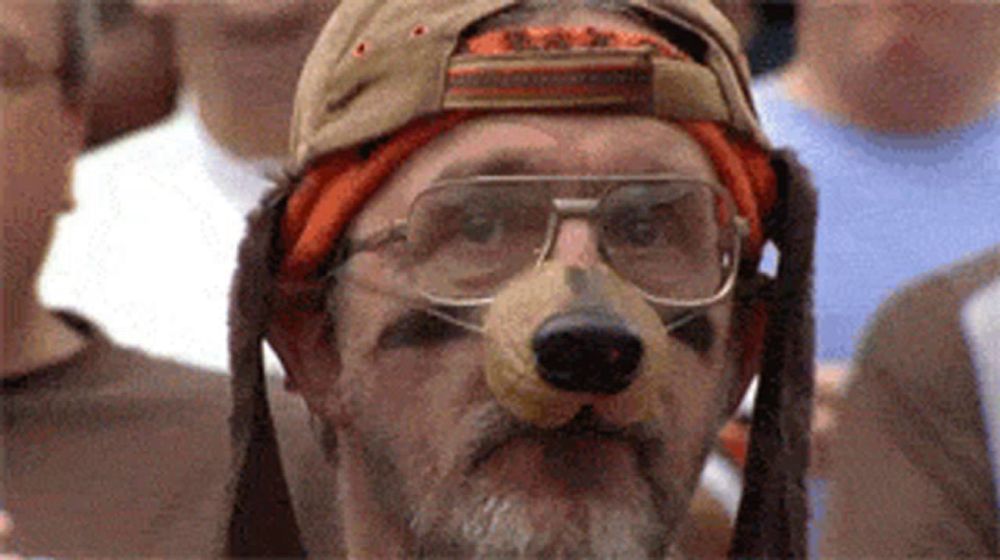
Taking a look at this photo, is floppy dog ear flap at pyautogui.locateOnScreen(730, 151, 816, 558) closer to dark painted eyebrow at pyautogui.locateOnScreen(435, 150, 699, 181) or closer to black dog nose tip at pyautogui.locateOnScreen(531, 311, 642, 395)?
dark painted eyebrow at pyautogui.locateOnScreen(435, 150, 699, 181)

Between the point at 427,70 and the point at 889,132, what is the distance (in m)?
0.61

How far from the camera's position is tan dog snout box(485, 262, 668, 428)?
5.14 feet

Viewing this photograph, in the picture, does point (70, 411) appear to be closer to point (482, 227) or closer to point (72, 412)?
point (72, 412)

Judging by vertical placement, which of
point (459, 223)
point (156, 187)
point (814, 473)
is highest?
point (459, 223)

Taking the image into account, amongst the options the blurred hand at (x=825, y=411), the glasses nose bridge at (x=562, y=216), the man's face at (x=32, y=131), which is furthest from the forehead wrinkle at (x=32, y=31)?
the blurred hand at (x=825, y=411)

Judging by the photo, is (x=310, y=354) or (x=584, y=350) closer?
(x=584, y=350)

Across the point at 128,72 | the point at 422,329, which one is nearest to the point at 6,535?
the point at 422,329

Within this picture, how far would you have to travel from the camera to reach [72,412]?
79.2 inches

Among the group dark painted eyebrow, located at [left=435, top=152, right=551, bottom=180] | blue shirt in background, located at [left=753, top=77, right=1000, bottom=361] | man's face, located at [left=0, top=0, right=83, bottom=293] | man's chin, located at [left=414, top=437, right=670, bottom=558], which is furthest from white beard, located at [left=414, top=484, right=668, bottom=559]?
man's face, located at [left=0, top=0, right=83, bottom=293]

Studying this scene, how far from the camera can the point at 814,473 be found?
1.93 meters

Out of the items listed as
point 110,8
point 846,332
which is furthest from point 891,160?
point 110,8

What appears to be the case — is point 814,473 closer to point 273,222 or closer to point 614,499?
point 614,499

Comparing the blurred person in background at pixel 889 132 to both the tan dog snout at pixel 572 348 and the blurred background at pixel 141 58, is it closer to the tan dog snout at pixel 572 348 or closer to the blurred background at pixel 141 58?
the blurred background at pixel 141 58

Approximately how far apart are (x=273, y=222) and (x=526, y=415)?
299 millimetres
